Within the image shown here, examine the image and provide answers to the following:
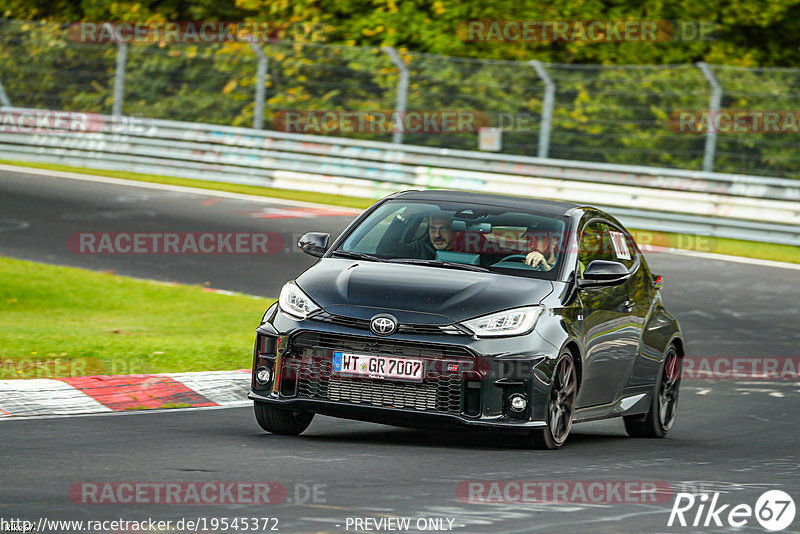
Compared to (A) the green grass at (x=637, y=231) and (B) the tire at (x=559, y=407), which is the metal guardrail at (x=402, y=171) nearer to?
(A) the green grass at (x=637, y=231)

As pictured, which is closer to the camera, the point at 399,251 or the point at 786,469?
the point at 786,469

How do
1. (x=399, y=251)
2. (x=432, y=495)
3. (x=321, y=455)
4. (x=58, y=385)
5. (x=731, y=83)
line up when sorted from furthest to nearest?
(x=731, y=83) < (x=58, y=385) < (x=399, y=251) < (x=321, y=455) < (x=432, y=495)

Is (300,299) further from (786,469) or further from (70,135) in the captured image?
(70,135)

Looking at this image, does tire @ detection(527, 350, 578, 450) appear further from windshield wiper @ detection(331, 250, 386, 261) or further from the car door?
windshield wiper @ detection(331, 250, 386, 261)

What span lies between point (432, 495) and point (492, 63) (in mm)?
19218

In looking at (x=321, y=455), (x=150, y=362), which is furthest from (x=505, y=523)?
(x=150, y=362)

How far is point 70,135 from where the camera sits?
26.8 metres

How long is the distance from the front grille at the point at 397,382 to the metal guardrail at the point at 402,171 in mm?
15170

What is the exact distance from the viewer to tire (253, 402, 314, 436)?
8.70 metres

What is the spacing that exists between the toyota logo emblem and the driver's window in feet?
5.08
